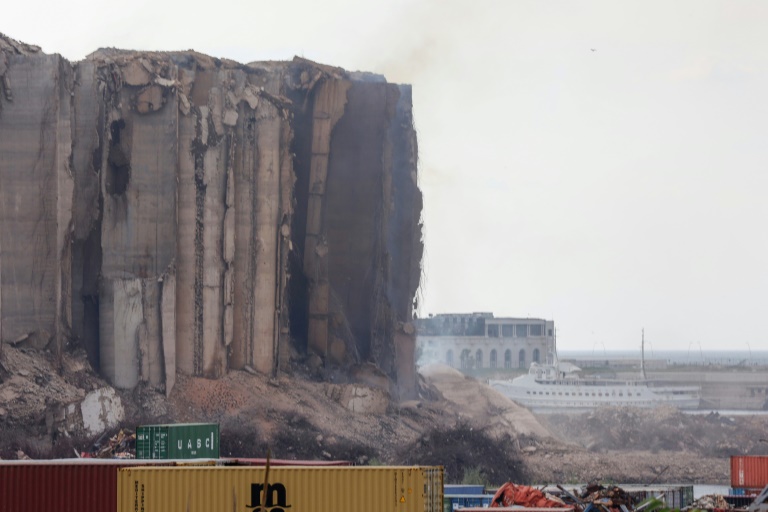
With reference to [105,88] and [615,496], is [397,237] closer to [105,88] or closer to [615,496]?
[105,88]

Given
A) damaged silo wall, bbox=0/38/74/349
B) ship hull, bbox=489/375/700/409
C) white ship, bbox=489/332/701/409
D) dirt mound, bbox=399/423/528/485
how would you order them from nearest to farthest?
damaged silo wall, bbox=0/38/74/349 → dirt mound, bbox=399/423/528/485 → ship hull, bbox=489/375/700/409 → white ship, bbox=489/332/701/409

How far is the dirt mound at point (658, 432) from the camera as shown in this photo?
94938 millimetres

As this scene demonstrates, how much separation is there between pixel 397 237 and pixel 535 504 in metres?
45.7

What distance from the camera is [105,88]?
68812mm

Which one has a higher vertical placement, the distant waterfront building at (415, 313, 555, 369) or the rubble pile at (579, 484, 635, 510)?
the distant waterfront building at (415, 313, 555, 369)

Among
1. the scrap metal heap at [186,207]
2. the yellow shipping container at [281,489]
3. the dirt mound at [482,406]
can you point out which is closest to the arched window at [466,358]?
the dirt mound at [482,406]

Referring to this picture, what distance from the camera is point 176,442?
52188 mm

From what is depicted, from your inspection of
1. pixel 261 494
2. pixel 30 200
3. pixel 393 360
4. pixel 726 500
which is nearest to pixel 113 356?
pixel 30 200

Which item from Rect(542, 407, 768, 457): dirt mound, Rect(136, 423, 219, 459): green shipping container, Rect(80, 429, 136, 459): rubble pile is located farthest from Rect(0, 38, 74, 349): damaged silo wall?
Rect(542, 407, 768, 457): dirt mound

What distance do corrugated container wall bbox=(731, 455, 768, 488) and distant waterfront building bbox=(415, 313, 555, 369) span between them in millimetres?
80385

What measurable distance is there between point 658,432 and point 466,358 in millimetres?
41653

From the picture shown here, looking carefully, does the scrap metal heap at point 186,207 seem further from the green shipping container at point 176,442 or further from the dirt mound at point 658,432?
the dirt mound at point 658,432

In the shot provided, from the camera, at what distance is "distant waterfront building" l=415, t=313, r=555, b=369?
138375 mm

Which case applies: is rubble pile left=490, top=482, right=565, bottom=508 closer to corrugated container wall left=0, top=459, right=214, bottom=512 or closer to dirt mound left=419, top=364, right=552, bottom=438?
corrugated container wall left=0, top=459, right=214, bottom=512
